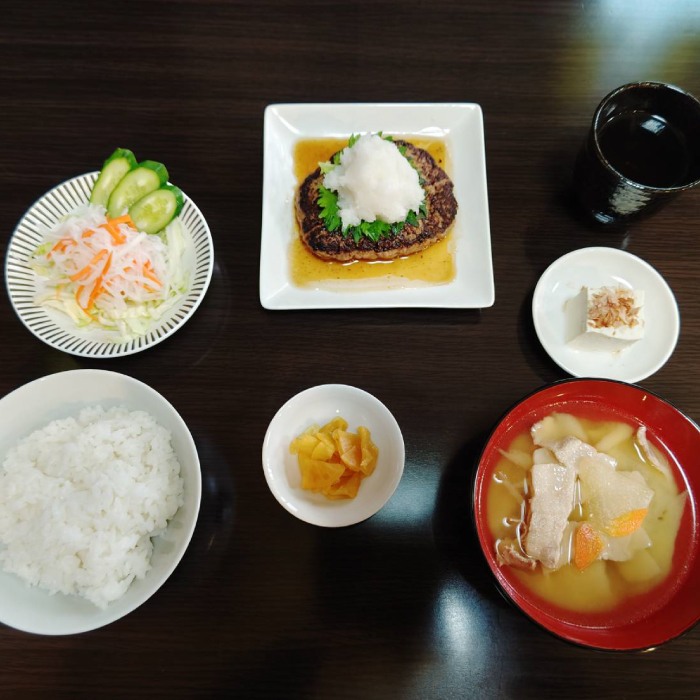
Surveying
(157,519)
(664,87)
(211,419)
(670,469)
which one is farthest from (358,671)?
(664,87)

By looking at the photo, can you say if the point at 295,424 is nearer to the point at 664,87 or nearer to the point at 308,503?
the point at 308,503

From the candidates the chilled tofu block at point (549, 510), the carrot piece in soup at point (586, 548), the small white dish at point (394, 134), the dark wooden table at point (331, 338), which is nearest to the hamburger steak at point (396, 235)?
the small white dish at point (394, 134)

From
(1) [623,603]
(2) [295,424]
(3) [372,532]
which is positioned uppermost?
(2) [295,424]

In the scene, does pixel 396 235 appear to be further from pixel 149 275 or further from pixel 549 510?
pixel 549 510

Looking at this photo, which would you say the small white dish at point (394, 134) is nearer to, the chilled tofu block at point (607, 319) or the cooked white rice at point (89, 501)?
the chilled tofu block at point (607, 319)

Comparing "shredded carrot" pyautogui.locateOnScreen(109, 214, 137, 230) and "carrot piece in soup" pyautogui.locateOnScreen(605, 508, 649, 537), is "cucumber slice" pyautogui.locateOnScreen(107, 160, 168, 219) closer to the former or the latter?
"shredded carrot" pyautogui.locateOnScreen(109, 214, 137, 230)

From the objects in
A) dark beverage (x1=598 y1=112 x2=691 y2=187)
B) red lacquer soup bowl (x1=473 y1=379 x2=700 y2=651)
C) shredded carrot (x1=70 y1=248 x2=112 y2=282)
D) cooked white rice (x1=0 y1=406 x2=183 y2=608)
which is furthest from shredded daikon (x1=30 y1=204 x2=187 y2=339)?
dark beverage (x1=598 y1=112 x2=691 y2=187)

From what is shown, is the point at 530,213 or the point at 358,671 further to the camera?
the point at 530,213

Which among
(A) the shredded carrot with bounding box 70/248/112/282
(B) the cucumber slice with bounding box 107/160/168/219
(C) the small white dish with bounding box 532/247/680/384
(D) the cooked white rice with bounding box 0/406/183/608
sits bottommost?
(D) the cooked white rice with bounding box 0/406/183/608
